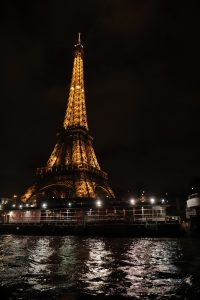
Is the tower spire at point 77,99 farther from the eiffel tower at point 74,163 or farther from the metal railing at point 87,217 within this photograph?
the metal railing at point 87,217

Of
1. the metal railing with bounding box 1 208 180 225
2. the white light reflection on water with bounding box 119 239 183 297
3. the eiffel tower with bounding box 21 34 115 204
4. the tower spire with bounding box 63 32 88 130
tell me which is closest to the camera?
the white light reflection on water with bounding box 119 239 183 297

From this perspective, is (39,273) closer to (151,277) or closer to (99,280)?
(99,280)

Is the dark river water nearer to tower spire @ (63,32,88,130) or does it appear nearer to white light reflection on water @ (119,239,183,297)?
white light reflection on water @ (119,239,183,297)

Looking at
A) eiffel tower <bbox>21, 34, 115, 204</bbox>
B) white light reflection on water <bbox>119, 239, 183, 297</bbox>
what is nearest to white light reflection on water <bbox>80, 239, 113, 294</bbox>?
white light reflection on water <bbox>119, 239, 183, 297</bbox>

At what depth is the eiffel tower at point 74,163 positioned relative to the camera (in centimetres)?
5956

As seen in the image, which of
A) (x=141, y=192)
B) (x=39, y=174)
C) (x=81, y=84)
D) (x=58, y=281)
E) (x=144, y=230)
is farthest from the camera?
(x=141, y=192)

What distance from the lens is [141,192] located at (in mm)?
107938

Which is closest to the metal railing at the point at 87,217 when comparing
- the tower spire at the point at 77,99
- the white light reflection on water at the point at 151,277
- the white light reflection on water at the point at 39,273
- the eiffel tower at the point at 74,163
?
the eiffel tower at the point at 74,163

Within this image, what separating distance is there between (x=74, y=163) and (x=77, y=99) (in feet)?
83.1

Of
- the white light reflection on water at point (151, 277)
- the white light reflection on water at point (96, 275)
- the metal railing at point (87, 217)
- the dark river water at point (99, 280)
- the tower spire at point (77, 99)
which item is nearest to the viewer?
the dark river water at point (99, 280)

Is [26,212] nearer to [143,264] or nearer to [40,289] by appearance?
[143,264]

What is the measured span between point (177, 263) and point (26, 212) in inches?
1515

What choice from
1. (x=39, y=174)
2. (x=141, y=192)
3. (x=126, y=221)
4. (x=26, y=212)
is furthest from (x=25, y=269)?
(x=141, y=192)

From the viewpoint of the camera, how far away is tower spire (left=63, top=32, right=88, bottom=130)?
253ft
